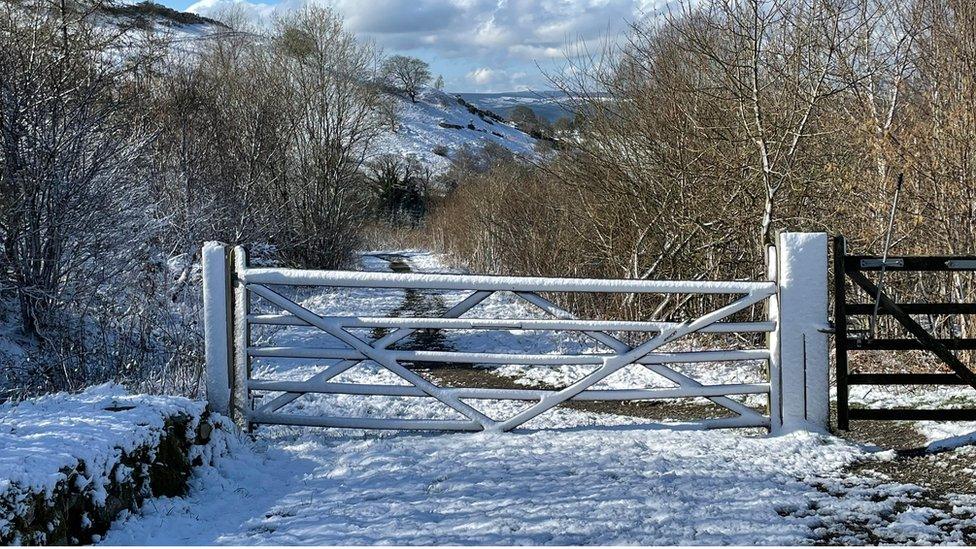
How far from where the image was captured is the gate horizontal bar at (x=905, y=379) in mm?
5672

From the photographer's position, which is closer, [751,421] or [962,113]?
[751,421]

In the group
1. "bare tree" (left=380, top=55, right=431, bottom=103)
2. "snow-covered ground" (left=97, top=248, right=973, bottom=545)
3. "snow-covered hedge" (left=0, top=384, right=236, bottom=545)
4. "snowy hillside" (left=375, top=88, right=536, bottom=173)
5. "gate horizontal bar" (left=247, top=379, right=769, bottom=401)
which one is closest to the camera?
"snow-covered hedge" (left=0, top=384, right=236, bottom=545)

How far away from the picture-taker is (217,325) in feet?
19.6

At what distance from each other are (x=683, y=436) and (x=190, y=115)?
1803 centimetres

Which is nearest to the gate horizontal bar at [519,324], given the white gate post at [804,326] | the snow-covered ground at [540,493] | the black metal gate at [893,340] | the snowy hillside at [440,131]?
the white gate post at [804,326]

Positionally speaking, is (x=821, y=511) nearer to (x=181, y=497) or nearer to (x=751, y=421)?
(x=751, y=421)

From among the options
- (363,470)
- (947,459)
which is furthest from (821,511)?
(363,470)

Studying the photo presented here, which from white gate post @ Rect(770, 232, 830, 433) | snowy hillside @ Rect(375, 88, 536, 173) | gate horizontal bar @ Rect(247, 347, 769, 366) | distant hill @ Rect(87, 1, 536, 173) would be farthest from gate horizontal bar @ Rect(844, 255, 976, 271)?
snowy hillside @ Rect(375, 88, 536, 173)

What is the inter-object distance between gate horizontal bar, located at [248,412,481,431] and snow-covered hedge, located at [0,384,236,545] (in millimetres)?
432

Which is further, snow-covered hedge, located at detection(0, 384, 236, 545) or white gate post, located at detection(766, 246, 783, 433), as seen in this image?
white gate post, located at detection(766, 246, 783, 433)

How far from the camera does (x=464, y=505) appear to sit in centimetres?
Result: 451

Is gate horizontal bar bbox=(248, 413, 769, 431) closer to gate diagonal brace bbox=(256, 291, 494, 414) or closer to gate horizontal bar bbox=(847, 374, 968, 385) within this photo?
gate diagonal brace bbox=(256, 291, 494, 414)

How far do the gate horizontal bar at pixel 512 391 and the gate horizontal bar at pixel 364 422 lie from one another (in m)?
0.22

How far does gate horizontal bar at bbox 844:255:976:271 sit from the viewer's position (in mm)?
5676
